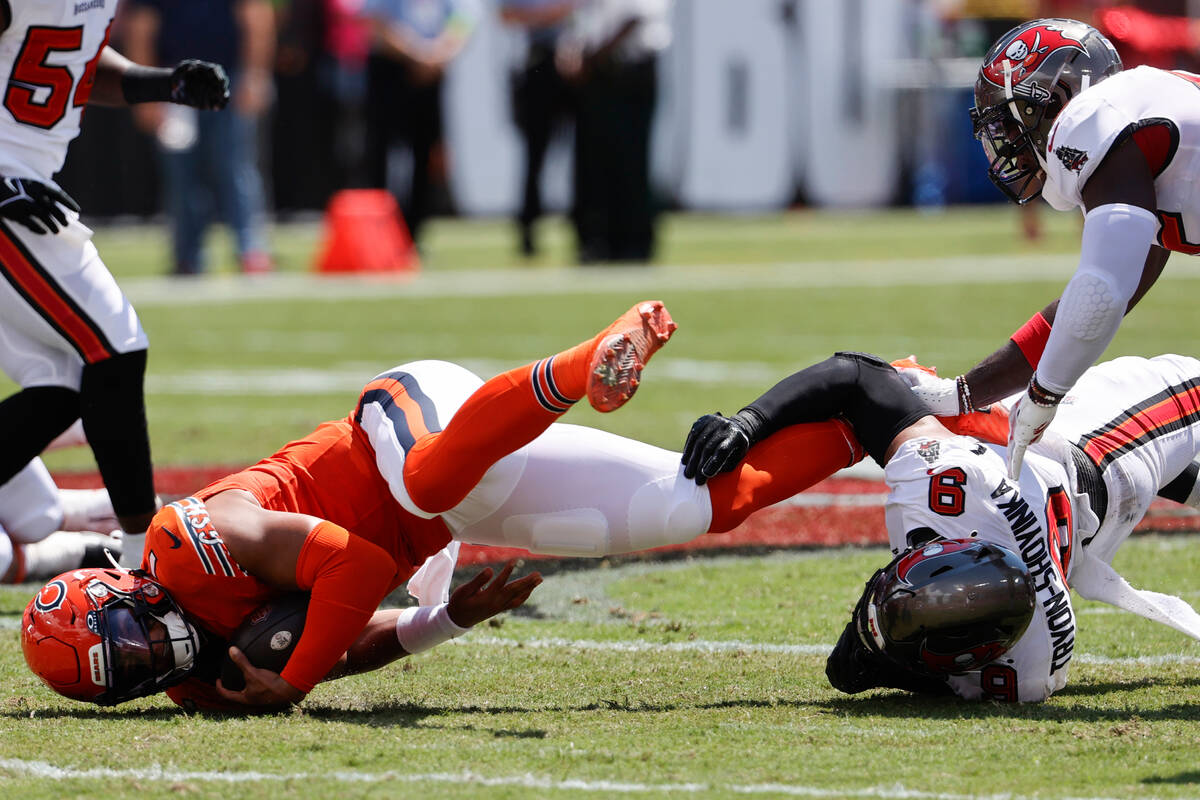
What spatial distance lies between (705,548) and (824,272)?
9203 millimetres

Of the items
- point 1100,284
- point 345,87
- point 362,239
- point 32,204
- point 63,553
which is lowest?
point 362,239

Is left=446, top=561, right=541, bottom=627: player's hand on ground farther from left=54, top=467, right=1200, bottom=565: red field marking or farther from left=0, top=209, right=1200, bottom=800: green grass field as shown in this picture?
left=54, top=467, right=1200, bottom=565: red field marking

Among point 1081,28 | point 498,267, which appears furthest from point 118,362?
point 498,267

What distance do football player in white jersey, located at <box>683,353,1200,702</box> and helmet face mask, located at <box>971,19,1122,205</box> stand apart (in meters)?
0.56

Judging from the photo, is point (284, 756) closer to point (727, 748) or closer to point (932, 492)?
point (727, 748)

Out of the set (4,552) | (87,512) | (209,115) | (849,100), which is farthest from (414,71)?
(4,552)

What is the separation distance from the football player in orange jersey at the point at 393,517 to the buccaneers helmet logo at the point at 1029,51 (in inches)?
34.3

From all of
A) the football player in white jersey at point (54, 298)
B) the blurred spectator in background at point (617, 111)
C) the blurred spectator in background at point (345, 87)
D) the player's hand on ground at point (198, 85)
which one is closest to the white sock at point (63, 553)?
the football player in white jersey at point (54, 298)

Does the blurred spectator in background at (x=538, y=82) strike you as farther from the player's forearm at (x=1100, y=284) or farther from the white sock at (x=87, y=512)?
the player's forearm at (x=1100, y=284)

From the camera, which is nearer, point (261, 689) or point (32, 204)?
point (261, 689)

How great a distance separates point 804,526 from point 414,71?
10440 mm

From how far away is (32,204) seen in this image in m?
4.41

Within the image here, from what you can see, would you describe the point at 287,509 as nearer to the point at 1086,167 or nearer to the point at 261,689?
the point at 261,689

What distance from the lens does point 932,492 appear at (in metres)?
3.78
